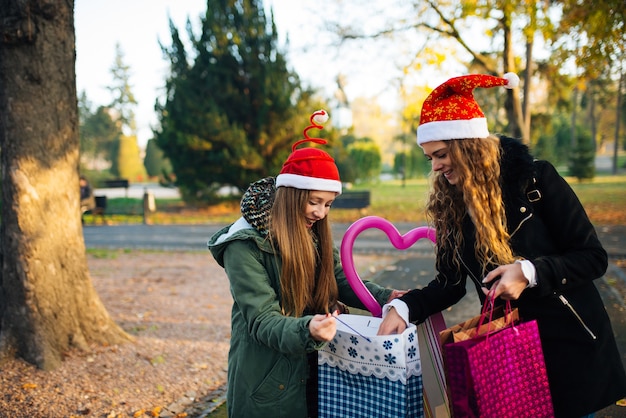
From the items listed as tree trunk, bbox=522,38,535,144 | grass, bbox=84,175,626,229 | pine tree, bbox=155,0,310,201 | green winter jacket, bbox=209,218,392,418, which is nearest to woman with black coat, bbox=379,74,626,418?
green winter jacket, bbox=209,218,392,418

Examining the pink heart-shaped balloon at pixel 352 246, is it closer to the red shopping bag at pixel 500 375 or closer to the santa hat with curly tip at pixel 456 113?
the santa hat with curly tip at pixel 456 113

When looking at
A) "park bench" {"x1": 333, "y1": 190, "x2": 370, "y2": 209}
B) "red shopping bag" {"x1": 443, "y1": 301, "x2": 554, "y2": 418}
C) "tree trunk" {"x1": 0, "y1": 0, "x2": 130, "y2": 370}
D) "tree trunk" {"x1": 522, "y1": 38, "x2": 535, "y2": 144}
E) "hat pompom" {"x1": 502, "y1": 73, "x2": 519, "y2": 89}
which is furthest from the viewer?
"park bench" {"x1": 333, "y1": 190, "x2": 370, "y2": 209}

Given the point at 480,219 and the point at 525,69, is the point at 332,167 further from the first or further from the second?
the point at 525,69

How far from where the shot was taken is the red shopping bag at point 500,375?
176cm

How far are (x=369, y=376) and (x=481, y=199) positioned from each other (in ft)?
2.48

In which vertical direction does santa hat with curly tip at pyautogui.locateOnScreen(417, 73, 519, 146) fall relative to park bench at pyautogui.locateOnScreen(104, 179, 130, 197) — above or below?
above

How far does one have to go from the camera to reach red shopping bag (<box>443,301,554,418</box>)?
176cm

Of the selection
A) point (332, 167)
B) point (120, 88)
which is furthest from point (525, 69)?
point (120, 88)

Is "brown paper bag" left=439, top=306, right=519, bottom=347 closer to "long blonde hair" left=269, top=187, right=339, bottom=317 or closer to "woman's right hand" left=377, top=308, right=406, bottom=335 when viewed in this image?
"woman's right hand" left=377, top=308, right=406, bottom=335

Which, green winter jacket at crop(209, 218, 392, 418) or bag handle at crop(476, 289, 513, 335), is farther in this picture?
green winter jacket at crop(209, 218, 392, 418)

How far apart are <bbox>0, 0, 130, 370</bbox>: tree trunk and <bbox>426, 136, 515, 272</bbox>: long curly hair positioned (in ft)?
Answer: 11.3

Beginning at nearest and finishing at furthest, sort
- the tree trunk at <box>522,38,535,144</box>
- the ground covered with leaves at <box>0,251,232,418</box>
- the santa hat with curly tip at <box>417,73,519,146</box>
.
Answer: the santa hat with curly tip at <box>417,73,519,146</box> → the ground covered with leaves at <box>0,251,232,418</box> → the tree trunk at <box>522,38,535,144</box>

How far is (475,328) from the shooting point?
6.18 feet

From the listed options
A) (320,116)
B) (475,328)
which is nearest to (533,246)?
(475,328)
